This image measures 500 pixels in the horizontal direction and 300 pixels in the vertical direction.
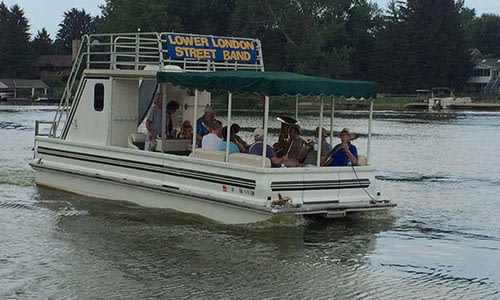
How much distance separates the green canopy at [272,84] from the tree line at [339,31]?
87.3 meters

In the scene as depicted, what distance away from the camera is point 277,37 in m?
109

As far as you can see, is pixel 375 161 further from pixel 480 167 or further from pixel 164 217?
pixel 164 217

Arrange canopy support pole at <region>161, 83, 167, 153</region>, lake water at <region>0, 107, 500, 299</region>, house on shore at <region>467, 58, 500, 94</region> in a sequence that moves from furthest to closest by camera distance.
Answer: house on shore at <region>467, 58, 500, 94</region> < canopy support pole at <region>161, 83, 167, 153</region> < lake water at <region>0, 107, 500, 299</region>

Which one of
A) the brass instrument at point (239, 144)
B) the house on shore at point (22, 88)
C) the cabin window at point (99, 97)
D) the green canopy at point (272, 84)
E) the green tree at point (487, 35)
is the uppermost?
the green tree at point (487, 35)

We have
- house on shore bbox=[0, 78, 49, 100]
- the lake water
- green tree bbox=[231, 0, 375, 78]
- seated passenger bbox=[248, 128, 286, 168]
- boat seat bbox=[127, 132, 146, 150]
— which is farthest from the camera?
house on shore bbox=[0, 78, 49, 100]

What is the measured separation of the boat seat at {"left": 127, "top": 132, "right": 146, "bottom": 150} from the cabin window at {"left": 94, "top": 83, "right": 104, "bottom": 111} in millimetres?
1057

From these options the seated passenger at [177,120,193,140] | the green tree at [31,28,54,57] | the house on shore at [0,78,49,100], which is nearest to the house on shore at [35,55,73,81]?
the green tree at [31,28,54,57]

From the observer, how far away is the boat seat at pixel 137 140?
763 inches

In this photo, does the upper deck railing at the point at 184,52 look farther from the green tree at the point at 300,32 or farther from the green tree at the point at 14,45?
the green tree at the point at 14,45

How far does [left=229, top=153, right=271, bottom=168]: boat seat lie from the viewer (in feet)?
53.2

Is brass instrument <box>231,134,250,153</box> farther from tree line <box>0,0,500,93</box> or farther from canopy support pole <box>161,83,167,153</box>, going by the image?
tree line <box>0,0,500,93</box>

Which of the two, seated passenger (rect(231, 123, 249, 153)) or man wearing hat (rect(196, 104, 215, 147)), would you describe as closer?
seated passenger (rect(231, 123, 249, 153))

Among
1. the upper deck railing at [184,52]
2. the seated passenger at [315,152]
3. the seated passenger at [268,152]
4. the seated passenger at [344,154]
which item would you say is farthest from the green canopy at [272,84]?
the upper deck railing at [184,52]

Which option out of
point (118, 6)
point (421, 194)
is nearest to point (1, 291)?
point (421, 194)
